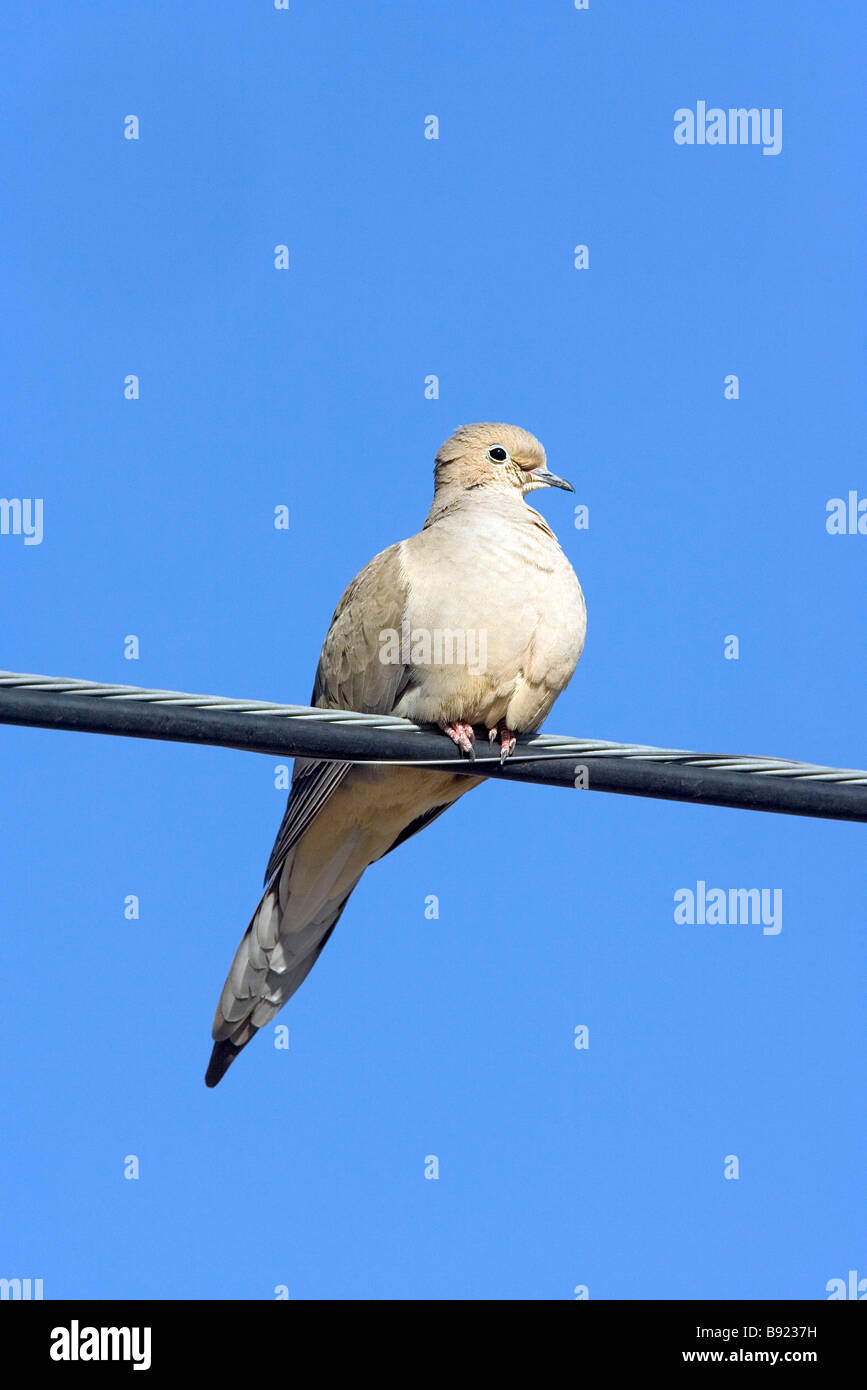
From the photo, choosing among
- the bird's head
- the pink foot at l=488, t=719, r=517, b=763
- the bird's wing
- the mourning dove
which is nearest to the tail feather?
the mourning dove

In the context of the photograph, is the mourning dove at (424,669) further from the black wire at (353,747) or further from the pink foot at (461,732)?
the black wire at (353,747)

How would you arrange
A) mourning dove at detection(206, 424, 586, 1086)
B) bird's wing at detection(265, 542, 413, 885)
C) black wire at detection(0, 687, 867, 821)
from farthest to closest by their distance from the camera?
bird's wing at detection(265, 542, 413, 885)
mourning dove at detection(206, 424, 586, 1086)
black wire at detection(0, 687, 867, 821)

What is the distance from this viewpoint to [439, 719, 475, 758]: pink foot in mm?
4695

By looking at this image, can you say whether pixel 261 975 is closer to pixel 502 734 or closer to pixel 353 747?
pixel 502 734

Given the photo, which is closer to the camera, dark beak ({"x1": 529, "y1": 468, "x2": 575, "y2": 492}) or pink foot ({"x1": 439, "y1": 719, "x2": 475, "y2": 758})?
pink foot ({"x1": 439, "y1": 719, "x2": 475, "y2": 758})

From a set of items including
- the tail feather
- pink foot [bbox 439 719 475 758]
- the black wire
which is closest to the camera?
the black wire

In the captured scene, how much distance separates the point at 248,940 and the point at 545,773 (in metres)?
2.09

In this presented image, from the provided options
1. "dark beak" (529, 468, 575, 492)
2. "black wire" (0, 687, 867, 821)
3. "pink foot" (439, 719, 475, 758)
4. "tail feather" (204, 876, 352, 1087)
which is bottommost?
"tail feather" (204, 876, 352, 1087)

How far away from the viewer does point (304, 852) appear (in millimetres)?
5695

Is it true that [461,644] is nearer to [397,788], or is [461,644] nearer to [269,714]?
[397,788]

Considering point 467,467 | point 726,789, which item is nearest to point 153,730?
point 726,789

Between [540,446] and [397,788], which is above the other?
[540,446]

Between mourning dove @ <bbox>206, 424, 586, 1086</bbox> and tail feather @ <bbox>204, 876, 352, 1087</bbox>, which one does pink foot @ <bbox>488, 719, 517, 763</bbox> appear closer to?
mourning dove @ <bbox>206, 424, 586, 1086</bbox>

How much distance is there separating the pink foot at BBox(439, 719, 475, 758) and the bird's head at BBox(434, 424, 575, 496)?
1194mm
